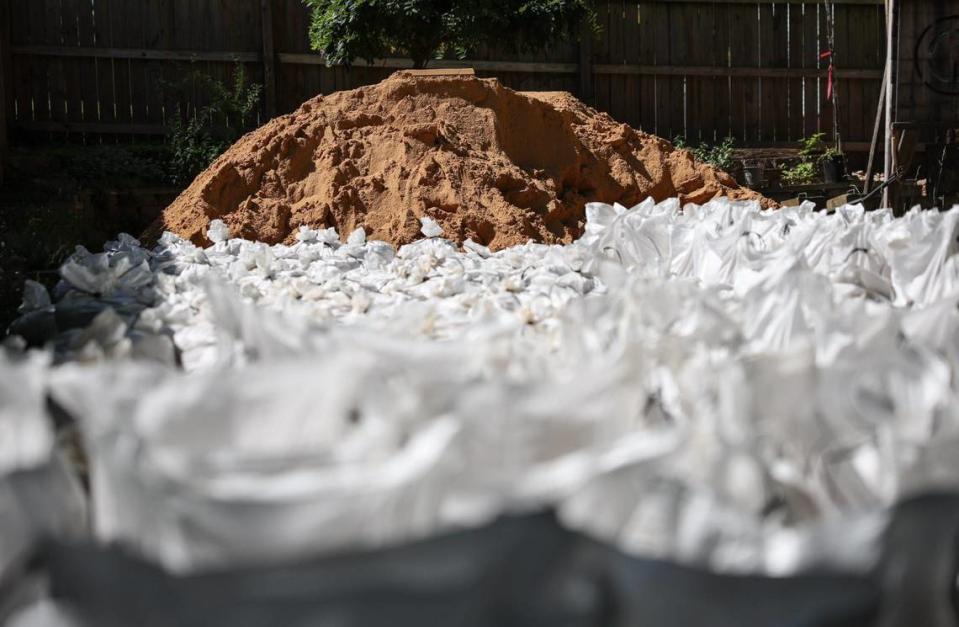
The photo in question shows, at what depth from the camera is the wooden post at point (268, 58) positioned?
1108cm

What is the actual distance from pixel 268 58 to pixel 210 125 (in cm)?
116

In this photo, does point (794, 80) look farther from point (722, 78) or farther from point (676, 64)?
point (676, 64)

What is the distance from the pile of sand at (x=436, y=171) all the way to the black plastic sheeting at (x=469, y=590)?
4.10 m

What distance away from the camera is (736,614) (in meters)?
0.98

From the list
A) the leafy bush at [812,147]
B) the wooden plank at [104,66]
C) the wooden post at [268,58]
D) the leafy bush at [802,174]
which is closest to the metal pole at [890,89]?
the leafy bush at [802,174]

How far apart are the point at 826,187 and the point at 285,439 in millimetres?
8083

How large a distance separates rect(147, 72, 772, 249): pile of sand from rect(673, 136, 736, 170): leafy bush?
461 centimetres

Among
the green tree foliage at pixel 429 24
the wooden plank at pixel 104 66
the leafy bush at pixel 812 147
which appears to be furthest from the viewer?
the leafy bush at pixel 812 147

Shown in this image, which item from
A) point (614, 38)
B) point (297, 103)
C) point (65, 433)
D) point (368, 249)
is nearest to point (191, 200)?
point (368, 249)

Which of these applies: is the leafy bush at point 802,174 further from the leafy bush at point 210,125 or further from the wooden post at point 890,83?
the leafy bush at point 210,125

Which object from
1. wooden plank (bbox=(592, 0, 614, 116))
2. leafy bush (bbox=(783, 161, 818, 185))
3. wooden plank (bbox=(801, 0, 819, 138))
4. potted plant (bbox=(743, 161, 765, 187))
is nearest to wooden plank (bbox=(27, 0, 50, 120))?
wooden plank (bbox=(592, 0, 614, 116))

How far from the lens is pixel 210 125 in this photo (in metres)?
10.5

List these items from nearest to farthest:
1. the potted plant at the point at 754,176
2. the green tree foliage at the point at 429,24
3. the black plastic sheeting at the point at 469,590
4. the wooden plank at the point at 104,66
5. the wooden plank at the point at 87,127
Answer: the black plastic sheeting at the point at 469,590 < the potted plant at the point at 754,176 < the green tree foliage at the point at 429,24 < the wooden plank at the point at 87,127 < the wooden plank at the point at 104,66

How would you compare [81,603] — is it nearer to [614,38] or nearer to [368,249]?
[368,249]
